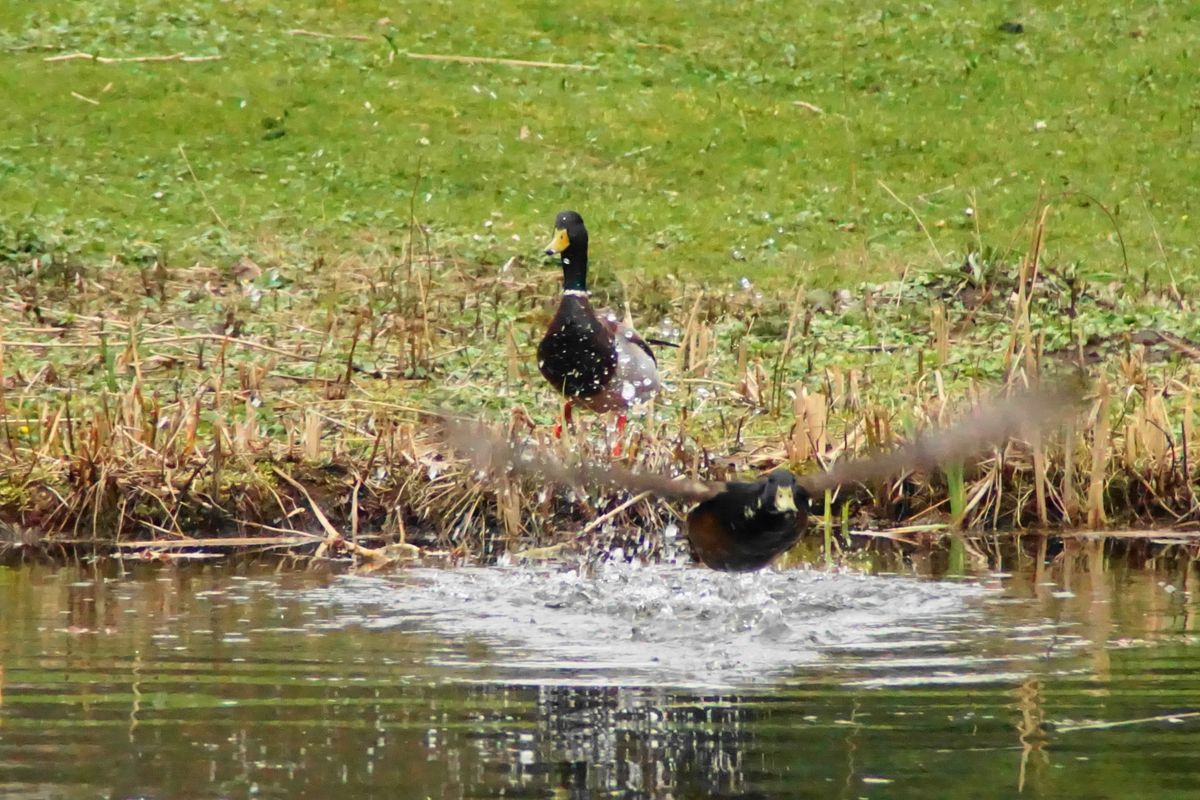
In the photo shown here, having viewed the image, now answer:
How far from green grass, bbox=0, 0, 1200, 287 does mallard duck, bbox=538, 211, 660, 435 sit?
4729mm

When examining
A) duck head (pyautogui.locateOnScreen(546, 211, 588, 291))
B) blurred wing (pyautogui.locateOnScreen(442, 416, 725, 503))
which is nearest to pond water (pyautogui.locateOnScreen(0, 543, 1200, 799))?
blurred wing (pyautogui.locateOnScreen(442, 416, 725, 503))

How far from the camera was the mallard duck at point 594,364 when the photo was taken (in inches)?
449

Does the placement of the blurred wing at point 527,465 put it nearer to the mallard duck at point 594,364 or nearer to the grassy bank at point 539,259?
the grassy bank at point 539,259

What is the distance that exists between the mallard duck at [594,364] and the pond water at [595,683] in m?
Result: 2.06

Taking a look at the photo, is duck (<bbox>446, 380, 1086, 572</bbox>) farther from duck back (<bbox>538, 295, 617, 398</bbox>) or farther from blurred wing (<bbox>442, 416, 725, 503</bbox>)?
duck back (<bbox>538, 295, 617, 398</bbox>)

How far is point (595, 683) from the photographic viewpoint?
22.2 feet

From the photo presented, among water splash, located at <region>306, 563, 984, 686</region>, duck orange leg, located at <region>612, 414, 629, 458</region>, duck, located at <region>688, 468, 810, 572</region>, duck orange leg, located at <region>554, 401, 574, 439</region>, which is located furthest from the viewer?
duck orange leg, located at <region>554, 401, 574, 439</region>

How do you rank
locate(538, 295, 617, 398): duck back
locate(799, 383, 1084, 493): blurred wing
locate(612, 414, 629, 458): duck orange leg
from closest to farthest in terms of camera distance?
locate(799, 383, 1084, 493): blurred wing → locate(612, 414, 629, 458): duck orange leg → locate(538, 295, 617, 398): duck back

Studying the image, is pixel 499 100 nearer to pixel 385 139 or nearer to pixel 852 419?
pixel 385 139

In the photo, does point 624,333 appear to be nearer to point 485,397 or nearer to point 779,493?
point 485,397

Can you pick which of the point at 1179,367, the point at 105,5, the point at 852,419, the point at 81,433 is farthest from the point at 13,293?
the point at 105,5

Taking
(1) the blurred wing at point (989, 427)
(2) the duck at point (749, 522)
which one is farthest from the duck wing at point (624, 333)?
(1) the blurred wing at point (989, 427)

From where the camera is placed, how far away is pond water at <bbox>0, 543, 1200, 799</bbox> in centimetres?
555

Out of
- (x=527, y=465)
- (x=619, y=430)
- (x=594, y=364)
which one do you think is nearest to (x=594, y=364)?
(x=594, y=364)
